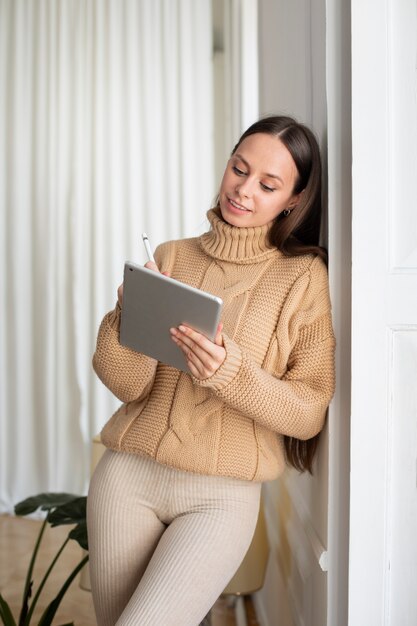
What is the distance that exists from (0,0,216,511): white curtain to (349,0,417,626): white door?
238 cm

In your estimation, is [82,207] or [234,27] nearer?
[234,27]

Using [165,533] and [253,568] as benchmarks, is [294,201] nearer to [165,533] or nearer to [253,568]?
[165,533]

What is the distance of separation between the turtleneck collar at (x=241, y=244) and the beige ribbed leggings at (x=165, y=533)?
1.42ft

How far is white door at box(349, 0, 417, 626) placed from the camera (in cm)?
139

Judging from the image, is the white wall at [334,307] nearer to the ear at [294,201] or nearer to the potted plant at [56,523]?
the ear at [294,201]

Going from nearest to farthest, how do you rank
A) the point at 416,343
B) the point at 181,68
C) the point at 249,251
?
the point at 416,343
the point at 249,251
the point at 181,68

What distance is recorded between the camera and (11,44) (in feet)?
12.6

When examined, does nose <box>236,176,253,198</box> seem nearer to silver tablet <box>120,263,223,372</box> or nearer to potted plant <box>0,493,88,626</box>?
silver tablet <box>120,263,223,372</box>

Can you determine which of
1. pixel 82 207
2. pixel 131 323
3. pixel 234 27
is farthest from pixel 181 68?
pixel 131 323

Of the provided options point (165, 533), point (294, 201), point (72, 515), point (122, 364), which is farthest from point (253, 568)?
point (294, 201)

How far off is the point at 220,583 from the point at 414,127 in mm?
901

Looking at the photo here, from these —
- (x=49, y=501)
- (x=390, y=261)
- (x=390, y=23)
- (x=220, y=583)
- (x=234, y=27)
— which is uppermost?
(x=234, y=27)

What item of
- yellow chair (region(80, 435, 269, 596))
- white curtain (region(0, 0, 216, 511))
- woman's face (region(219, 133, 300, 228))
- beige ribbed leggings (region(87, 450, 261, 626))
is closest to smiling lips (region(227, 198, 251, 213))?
woman's face (region(219, 133, 300, 228))

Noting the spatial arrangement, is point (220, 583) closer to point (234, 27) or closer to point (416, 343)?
point (416, 343)
